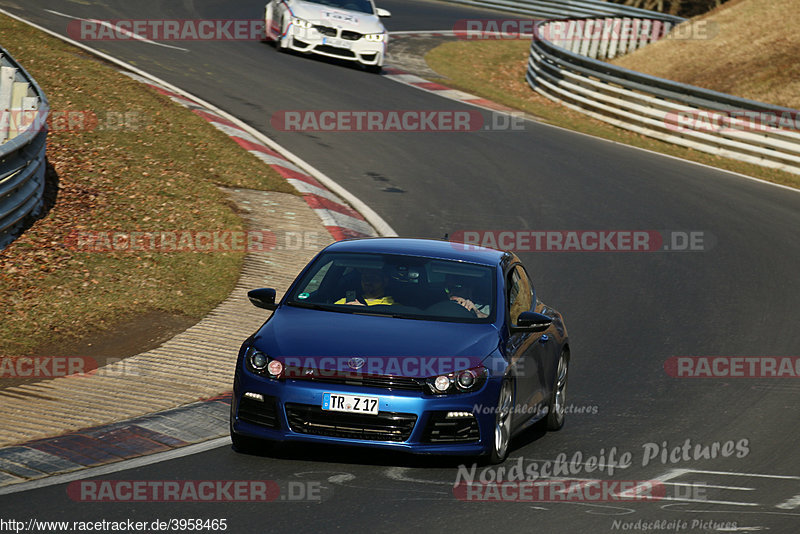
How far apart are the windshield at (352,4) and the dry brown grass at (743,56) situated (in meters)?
9.28

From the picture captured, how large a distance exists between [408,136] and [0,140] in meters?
8.71

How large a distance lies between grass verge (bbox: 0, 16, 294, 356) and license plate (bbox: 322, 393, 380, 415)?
4.12m

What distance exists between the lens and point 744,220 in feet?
60.2

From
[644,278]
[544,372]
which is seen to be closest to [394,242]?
[544,372]

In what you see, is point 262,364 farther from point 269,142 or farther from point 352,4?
point 352,4

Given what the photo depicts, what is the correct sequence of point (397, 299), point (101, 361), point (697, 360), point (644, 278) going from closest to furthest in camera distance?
point (397, 299) → point (101, 361) → point (697, 360) → point (644, 278)

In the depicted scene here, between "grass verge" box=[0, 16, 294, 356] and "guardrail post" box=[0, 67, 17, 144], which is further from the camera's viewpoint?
"guardrail post" box=[0, 67, 17, 144]

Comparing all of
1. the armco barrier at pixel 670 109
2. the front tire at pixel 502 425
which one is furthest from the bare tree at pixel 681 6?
the front tire at pixel 502 425

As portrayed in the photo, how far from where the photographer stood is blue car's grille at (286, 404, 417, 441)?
7430 millimetres

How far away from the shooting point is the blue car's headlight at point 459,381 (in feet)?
24.8

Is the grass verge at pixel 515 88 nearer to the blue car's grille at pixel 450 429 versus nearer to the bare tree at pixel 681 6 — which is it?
the bare tree at pixel 681 6

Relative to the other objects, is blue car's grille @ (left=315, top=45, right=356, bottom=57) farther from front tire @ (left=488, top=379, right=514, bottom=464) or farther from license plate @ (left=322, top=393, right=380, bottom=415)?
license plate @ (left=322, top=393, right=380, bottom=415)

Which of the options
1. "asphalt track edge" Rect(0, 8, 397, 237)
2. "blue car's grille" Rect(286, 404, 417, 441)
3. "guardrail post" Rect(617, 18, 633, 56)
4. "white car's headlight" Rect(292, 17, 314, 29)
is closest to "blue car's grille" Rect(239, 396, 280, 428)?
"blue car's grille" Rect(286, 404, 417, 441)

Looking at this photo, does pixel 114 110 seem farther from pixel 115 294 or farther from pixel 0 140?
pixel 115 294
